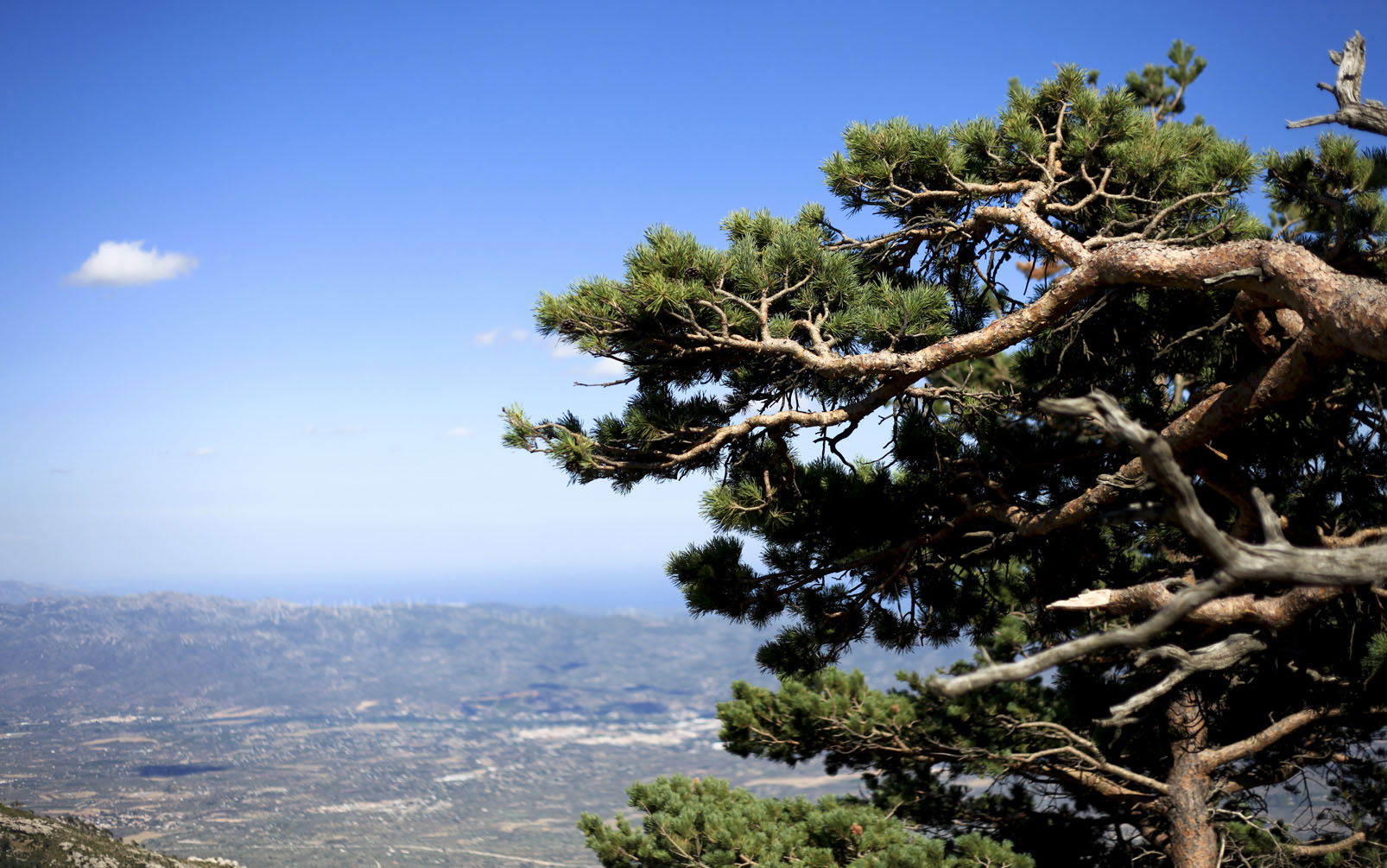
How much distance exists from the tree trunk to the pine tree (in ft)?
0.08

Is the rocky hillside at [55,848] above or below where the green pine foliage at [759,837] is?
below

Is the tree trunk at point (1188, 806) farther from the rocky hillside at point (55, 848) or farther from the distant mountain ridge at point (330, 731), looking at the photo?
the distant mountain ridge at point (330, 731)

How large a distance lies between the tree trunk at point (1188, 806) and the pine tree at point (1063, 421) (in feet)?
0.08

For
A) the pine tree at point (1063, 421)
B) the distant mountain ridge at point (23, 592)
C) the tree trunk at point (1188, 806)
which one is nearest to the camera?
the pine tree at point (1063, 421)

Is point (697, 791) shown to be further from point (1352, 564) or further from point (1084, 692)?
point (1352, 564)

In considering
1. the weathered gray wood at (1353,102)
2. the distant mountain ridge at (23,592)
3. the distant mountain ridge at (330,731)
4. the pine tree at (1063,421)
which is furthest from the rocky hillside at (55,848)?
the distant mountain ridge at (23,592)

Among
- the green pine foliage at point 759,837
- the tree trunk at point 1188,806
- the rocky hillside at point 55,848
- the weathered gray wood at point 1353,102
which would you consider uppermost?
the weathered gray wood at point 1353,102

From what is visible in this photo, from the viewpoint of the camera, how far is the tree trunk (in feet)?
18.6

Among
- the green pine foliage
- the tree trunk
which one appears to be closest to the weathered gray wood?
the tree trunk

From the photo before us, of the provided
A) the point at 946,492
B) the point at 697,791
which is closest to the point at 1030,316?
the point at 946,492

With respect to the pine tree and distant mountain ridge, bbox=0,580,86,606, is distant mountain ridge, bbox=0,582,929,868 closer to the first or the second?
distant mountain ridge, bbox=0,580,86,606

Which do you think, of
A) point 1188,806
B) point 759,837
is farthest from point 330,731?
point 1188,806

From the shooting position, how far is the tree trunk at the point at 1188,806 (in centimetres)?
568

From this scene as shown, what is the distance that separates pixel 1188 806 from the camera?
5711 mm
